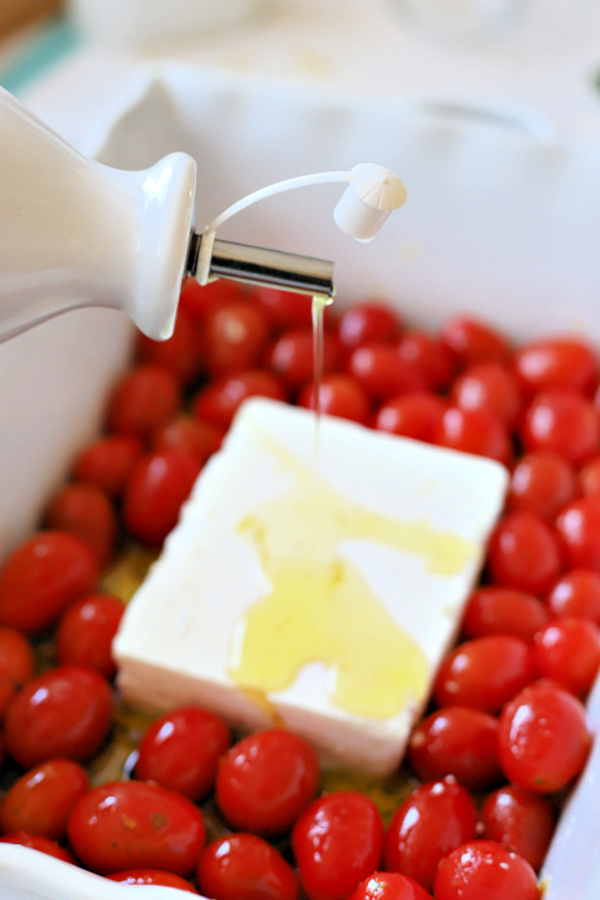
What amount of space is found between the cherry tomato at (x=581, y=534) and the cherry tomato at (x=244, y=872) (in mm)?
329

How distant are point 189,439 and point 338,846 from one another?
38 cm

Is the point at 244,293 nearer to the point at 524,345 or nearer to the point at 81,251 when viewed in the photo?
the point at 524,345

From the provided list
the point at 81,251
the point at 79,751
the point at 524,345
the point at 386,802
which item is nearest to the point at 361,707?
the point at 386,802

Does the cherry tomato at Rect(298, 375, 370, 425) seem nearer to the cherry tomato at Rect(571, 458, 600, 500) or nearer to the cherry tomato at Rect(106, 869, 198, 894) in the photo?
the cherry tomato at Rect(571, 458, 600, 500)

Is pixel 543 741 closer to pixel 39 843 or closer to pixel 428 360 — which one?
pixel 39 843

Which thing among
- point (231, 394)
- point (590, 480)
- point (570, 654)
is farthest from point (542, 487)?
point (231, 394)

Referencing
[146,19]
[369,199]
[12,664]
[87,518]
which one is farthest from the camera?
[146,19]

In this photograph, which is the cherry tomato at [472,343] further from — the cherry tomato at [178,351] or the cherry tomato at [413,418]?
the cherry tomato at [178,351]

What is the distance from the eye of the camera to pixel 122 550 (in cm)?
77

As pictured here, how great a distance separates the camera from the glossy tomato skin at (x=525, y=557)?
0.69m

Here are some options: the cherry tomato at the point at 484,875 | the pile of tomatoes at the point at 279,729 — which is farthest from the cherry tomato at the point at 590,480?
the cherry tomato at the point at 484,875

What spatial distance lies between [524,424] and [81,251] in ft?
1.63

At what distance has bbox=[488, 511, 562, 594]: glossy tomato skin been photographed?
691 mm

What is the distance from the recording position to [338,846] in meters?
0.51
